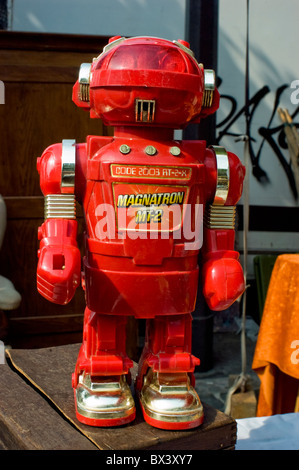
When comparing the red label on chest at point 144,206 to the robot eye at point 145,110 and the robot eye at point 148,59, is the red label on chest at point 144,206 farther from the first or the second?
the robot eye at point 148,59

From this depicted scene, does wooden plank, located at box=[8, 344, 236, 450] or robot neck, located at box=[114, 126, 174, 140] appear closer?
wooden plank, located at box=[8, 344, 236, 450]

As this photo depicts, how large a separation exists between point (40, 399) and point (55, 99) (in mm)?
1680

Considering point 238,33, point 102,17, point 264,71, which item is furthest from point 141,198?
point 264,71

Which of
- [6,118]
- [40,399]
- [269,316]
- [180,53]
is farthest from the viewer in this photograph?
[6,118]

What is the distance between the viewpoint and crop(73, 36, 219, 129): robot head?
1.12 metres

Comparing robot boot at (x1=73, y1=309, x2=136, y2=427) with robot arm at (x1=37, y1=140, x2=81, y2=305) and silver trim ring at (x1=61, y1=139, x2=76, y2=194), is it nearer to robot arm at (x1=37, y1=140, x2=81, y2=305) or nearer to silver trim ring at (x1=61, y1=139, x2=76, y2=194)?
robot arm at (x1=37, y1=140, x2=81, y2=305)

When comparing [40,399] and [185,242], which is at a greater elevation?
[185,242]

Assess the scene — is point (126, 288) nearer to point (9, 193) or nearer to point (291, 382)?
point (291, 382)

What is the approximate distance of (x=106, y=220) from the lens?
1.18 m

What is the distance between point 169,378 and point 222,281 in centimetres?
27

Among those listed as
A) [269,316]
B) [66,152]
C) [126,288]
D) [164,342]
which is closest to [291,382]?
[269,316]

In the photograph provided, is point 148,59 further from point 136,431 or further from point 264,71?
point 264,71

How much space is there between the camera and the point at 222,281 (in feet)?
3.94

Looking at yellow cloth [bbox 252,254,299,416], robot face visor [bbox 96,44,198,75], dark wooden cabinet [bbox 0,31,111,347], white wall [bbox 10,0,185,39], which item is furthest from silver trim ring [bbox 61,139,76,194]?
white wall [bbox 10,0,185,39]
